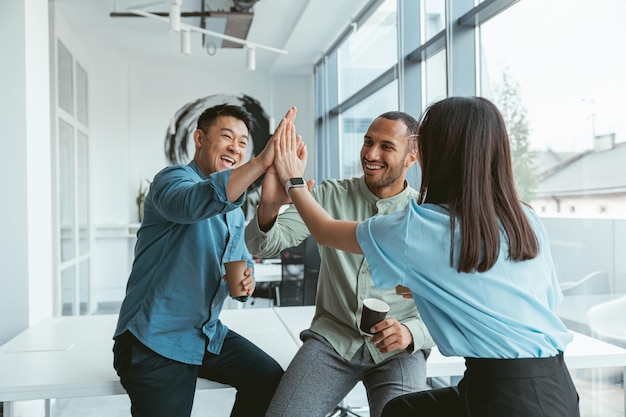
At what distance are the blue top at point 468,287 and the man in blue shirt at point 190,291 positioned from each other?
52 centimetres

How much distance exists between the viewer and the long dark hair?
1.33 meters

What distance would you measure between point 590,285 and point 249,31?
4.74 m

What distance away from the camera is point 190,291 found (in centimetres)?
191

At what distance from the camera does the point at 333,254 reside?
2.01 meters

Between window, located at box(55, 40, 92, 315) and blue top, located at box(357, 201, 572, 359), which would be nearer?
blue top, located at box(357, 201, 572, 359)

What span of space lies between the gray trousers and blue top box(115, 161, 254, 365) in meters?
0.32

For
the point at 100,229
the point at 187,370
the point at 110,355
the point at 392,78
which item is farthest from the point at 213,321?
the point at 100,229

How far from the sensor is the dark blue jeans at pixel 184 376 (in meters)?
1.81

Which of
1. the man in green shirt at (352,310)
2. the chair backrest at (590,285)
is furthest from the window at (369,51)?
the man in green shirt at (352,310)

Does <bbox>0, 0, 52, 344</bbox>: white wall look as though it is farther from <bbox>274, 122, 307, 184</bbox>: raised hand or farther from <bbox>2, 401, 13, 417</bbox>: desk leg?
<bbox>274, 122, 307, 184</bbox>: raised hand

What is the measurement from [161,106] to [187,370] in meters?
6.27

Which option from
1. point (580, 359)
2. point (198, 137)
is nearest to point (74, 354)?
point (198, 137)

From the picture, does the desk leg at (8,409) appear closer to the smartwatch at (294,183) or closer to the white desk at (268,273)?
the smartwatch at (294,183)

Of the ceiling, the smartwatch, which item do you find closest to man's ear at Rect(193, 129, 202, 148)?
the smartwatch
